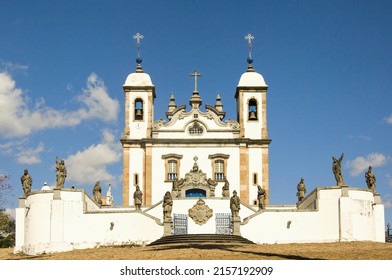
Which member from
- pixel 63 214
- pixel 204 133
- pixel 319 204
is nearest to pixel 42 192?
pixel 63 214

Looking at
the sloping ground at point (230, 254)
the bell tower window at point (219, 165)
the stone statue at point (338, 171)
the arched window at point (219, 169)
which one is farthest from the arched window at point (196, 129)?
the sloping ground at point (230, 254)

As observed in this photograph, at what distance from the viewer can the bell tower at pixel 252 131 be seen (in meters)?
42.8

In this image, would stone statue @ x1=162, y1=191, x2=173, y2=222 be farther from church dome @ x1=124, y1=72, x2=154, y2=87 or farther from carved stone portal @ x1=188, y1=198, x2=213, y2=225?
church dome @ x1=124, y1=72, x2=154, y2=87

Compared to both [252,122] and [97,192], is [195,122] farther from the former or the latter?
[97,192]

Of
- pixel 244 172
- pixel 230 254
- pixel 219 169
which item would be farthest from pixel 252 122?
pixel 230 254

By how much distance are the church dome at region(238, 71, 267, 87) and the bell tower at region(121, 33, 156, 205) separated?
18.5ft

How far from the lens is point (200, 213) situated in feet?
108

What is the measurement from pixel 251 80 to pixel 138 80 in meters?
7.06

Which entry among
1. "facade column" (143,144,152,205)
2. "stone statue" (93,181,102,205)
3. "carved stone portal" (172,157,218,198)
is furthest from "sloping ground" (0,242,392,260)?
"facade column" (143,144,152,205)

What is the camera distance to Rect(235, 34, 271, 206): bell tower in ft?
140

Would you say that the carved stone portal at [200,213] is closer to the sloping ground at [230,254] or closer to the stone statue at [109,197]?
the sloping ground at [230,254]

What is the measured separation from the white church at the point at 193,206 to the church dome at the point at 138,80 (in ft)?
11.4
